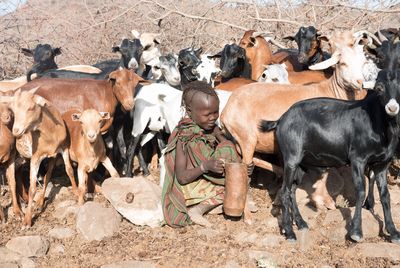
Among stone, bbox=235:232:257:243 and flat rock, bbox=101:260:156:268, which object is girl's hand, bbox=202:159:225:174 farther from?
flat rock, bbox=101:260:156:268

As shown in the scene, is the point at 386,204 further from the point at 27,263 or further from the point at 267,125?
the point at 27,263

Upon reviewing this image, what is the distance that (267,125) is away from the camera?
652cm

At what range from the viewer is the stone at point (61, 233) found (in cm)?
638

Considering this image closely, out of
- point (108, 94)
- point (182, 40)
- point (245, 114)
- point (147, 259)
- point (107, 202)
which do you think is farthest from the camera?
point (182, 40)

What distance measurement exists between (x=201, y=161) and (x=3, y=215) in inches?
102

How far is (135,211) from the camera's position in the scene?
21.3 feet

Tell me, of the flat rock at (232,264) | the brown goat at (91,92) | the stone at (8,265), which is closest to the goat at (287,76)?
the brown goat at (91,92)

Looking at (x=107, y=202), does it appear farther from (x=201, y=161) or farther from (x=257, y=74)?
(x=257, y=74)

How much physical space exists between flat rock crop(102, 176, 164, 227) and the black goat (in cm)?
148

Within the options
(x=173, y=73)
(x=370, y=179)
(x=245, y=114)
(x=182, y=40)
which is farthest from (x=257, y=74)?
(x=182, y=40)

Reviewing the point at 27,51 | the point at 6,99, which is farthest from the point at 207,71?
the point at 27,51

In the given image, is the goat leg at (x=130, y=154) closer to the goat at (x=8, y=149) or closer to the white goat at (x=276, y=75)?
the goat at (x=8, y=149)

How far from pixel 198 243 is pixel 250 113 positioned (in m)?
1.79

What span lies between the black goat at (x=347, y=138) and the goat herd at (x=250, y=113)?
0.03 feet
